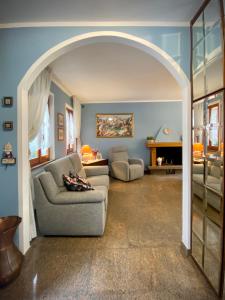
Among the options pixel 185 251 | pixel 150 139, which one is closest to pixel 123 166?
pixel 150 139

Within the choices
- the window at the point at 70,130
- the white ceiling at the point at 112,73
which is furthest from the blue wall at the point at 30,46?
the window at the point at 70,130

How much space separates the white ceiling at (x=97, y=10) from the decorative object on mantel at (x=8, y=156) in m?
1.28

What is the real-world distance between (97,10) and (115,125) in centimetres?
511

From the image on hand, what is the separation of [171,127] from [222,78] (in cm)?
560

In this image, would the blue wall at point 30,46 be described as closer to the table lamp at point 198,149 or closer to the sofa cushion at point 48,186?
the sofa cushion at point 48,186

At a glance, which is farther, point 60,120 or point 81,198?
point 60,120

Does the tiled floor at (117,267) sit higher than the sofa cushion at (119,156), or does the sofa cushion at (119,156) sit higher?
the sofa cushion at (119,156)

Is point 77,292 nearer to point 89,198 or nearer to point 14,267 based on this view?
point 14,267

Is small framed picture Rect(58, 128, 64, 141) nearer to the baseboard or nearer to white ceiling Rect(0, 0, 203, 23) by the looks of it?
white ceiling Rect(0, 0, 203, 23)

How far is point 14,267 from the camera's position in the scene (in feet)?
6.19

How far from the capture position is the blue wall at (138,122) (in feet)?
23.1

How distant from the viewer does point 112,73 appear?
3.99 meters

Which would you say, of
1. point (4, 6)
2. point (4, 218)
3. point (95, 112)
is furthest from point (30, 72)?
point (95, 112)

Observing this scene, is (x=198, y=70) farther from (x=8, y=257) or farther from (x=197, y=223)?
(x=8, y=257)
